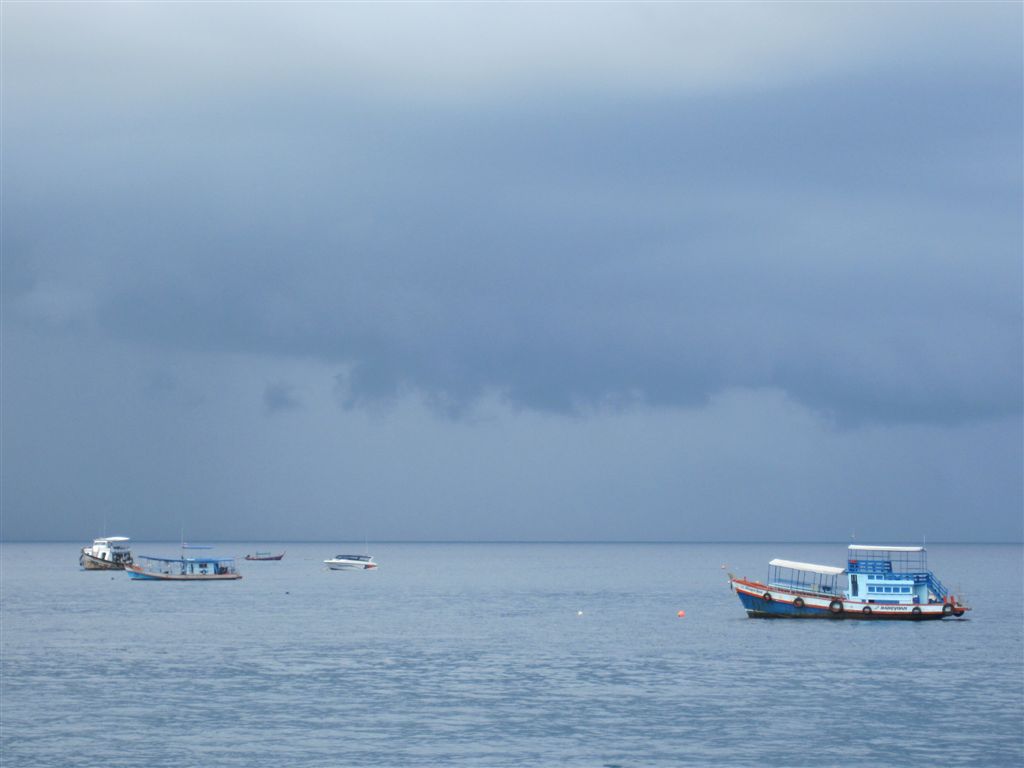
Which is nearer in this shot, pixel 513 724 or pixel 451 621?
pixel 513 724

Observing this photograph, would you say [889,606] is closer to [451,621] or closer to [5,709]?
[451,621]

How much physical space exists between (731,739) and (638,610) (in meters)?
97.4

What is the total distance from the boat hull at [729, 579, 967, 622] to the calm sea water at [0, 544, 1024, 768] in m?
1.66

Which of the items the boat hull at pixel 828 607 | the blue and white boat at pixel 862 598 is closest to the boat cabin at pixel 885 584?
the blue and white boat at pixel 862 598

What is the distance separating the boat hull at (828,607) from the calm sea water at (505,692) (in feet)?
5.46

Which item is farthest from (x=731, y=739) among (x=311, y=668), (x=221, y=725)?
(x=311, y=668)

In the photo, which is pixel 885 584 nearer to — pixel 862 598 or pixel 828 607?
pixel 862 598

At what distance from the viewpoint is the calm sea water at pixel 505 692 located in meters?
61.5

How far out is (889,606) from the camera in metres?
130

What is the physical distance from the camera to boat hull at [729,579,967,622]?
129 meters

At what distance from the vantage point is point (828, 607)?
128625mm

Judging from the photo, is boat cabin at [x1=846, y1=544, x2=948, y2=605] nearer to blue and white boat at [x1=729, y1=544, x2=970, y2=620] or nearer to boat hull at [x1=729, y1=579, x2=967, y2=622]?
blue and white boat at [x1=729, y1=544, x2=970, y2=620]

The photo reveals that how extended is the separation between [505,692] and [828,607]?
59.2 meters

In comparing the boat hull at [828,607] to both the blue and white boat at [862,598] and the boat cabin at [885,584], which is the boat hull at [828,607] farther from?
the boat cabin at [885,584]
